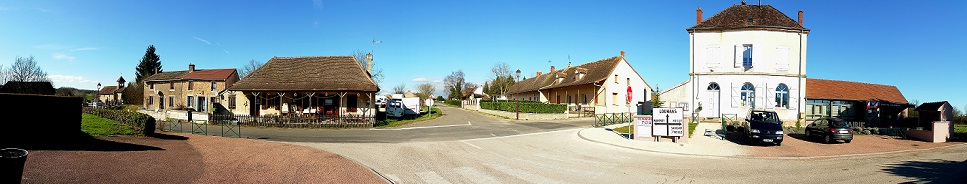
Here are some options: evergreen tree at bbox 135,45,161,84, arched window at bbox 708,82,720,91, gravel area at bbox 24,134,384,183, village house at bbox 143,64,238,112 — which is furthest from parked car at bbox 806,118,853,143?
evergreen tree at bbox 135,45,161,84

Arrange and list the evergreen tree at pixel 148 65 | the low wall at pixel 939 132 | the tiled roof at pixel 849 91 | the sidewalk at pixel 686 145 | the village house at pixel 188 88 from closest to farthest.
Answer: the sidewalk at pixel 686 145 < the low wall at pixel 939 132 < the tiled roof at pixel 849 91 < the village house at pixel 188 88 < the evergreen tree at pixel 148 65

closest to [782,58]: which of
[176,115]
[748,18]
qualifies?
[748,18]

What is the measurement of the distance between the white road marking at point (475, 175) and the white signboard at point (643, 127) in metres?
9.18

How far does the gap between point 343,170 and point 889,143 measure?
840 inches

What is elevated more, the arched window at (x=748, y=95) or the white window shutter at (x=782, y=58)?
the white window shutter at (x=782, y=58)

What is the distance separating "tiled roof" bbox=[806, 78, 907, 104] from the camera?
29.7 meters

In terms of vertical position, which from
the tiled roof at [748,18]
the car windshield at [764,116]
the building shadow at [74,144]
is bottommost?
the building shadow at [74,144]

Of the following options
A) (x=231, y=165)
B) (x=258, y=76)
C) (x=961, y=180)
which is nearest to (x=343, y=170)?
(x=231, y=165)

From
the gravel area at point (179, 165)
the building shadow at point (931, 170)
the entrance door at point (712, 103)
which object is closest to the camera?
the gravel area at point (179, 165)

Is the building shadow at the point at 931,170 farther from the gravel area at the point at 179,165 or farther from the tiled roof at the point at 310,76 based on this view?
the tiled roof at the point at 310,76

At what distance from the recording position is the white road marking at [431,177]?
9.26 metres

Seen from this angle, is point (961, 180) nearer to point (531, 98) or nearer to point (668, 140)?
point (668, 140)

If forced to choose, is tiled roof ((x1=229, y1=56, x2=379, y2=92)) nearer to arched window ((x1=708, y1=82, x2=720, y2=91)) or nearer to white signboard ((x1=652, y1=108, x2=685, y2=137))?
white signboard ((x1=652, y1=108, x2=685, y2=137))

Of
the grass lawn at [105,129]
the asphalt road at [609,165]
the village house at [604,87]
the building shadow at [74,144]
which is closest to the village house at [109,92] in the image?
the grass lawn at [105,129]
